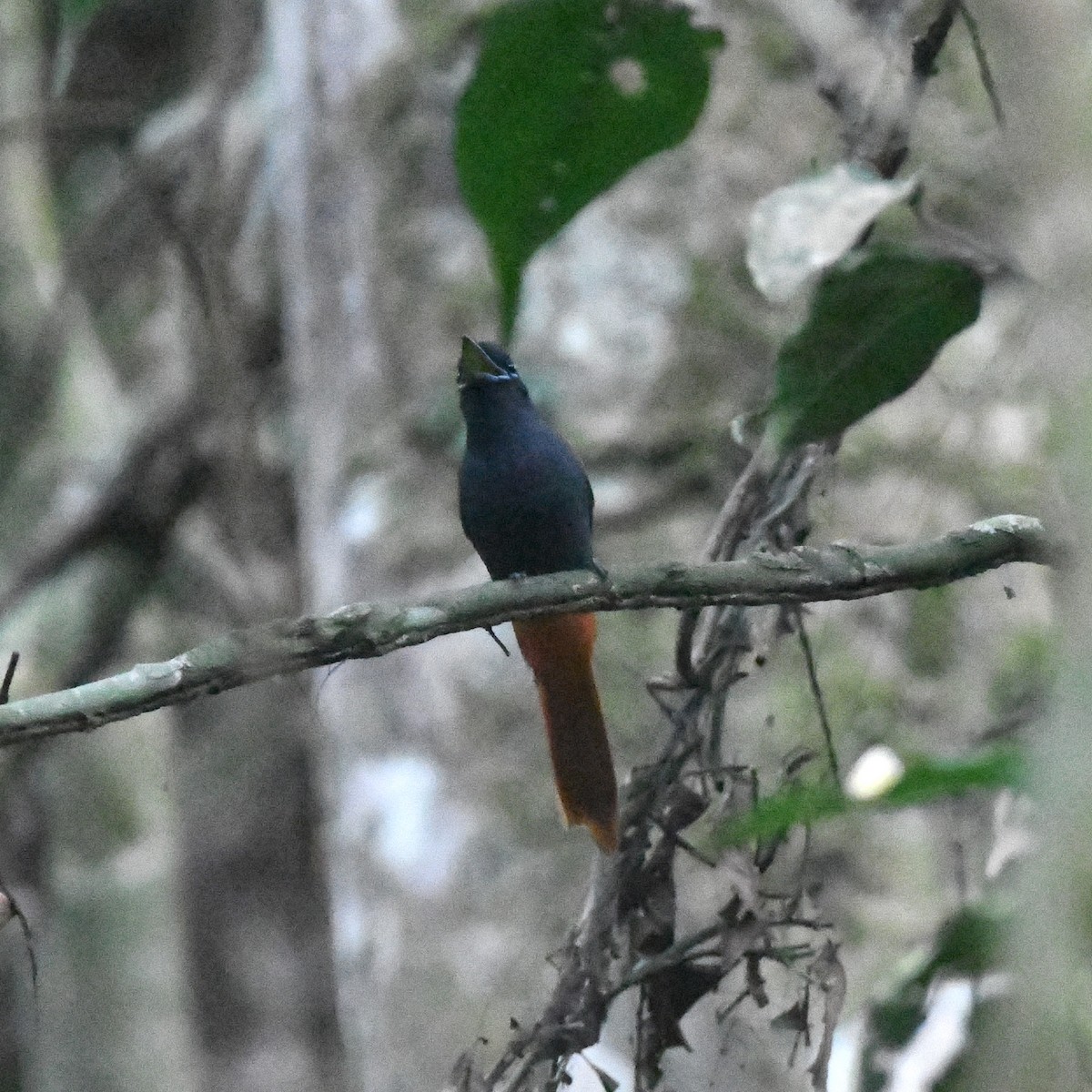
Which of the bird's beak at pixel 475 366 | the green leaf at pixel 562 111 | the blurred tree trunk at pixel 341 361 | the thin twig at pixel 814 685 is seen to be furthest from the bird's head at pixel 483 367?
the green leaf at pixel 562 111

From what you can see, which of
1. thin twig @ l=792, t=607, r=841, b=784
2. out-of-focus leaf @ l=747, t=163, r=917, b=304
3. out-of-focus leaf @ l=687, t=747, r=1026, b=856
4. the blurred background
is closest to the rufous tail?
the blurred background

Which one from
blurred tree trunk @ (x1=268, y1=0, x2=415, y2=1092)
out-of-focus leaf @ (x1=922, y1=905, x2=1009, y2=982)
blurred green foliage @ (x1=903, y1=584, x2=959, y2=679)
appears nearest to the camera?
out-of-focus leaf @ (x1=922, y1=905, x2=1009, y2=982)

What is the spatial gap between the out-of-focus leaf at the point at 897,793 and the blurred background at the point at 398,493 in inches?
32.9

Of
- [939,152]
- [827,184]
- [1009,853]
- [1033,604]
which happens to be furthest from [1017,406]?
[827,184]

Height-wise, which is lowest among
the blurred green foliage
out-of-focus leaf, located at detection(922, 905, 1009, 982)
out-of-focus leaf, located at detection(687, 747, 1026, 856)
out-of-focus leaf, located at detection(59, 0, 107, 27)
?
out-of-focus leaf, located at detection(687, 747, 1026, 856)

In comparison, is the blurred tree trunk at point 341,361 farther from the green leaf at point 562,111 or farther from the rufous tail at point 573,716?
the green leaf at point 562,111

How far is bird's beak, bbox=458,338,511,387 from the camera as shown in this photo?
9.05 feet

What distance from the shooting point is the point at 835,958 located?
1669 mm

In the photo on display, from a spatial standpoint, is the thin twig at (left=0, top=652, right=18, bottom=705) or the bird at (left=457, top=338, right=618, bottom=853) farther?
the bird at (left=457, top=338, right=618, bottom=853)

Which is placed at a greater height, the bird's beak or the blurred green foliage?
the bird's beak

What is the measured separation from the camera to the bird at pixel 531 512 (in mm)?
2520

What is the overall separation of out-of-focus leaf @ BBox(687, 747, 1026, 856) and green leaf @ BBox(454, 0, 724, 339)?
0.96 m

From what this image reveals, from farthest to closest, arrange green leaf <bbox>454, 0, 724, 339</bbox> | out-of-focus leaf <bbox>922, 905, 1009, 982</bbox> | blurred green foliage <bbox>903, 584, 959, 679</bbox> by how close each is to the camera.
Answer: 1. blurred green foliage <bbox>903, 584, 959, 679</bbox>
2. green leaf <bbox>454, 0, 724, 339</bbox>
3. out-of-focus leaf <bbox>922, 905, 1009, 982</bbox>

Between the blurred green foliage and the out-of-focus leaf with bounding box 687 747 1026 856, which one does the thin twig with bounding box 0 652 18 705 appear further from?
the blurred green foliage
